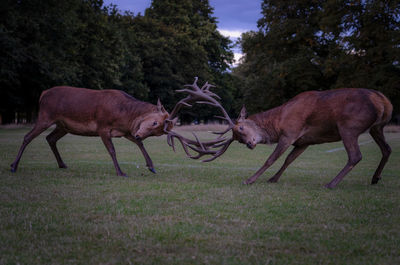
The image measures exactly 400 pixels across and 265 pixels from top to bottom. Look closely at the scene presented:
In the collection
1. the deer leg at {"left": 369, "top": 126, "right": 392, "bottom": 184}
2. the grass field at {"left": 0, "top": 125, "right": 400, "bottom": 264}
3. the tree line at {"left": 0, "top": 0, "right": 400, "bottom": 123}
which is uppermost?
the tree line at {"left": 0, "top": 0, "right": 400, "bottom": 123}

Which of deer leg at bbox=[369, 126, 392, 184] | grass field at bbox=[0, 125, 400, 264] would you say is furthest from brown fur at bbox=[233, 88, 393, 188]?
grass field at bbox=[0, 125, 400, 264]

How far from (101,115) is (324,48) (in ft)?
100

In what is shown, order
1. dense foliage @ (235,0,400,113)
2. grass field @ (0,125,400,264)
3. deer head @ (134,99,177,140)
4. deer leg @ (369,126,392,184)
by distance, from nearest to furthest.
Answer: grass field @ (0,125,400,264) → deer leg @ (369,126,392,184) → deer head @ (134,99,177,140) → dense foliage @ (235,0,400,113)

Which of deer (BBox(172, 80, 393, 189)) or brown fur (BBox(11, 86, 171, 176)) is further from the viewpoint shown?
brown fur (BBox(11, 86, 171, 176))

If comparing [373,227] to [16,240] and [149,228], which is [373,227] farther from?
[16,240]

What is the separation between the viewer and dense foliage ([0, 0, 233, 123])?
33.7 meters

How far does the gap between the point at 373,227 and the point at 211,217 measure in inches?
71.4

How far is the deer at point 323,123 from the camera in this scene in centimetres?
798

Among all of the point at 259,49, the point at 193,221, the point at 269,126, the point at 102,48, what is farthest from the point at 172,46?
the point at 193,221

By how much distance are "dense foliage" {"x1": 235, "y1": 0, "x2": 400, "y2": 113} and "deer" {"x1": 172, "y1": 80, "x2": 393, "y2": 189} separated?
22.3 metres

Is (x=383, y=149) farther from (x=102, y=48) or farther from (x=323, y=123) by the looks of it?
(x=102, y=48)

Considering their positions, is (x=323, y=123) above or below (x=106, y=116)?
above

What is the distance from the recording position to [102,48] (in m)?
41.4

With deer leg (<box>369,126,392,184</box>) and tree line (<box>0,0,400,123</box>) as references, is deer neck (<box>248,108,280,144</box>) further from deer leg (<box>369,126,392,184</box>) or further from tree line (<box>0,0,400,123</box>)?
tree line (<box>0,0,400,123</box>)
